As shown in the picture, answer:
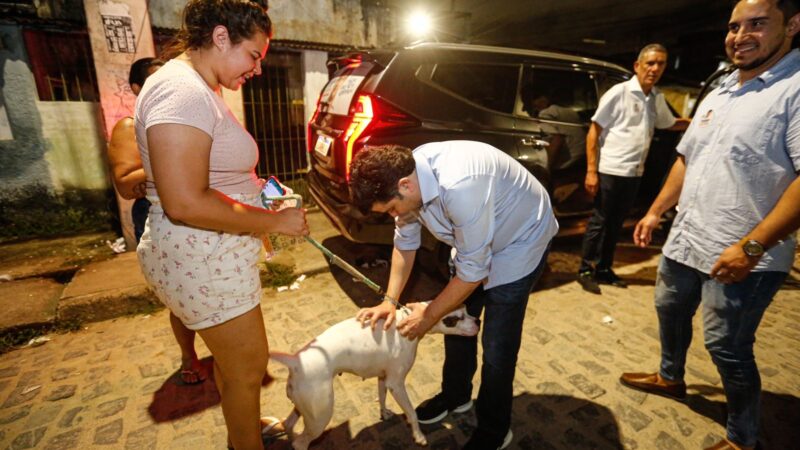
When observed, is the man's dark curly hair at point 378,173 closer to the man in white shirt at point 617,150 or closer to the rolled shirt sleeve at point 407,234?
the rolled shirt sleeve at point 407,234

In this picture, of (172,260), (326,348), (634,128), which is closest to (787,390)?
(634,128)

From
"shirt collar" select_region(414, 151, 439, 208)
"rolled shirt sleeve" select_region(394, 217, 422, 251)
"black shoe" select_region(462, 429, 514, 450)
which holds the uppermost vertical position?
"shirt collar" select_region(414, 151, 439, 208)

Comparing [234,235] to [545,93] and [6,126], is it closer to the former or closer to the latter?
[545,93]

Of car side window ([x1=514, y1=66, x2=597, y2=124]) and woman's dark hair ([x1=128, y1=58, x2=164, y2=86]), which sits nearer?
woman's dark hair ([x1=128, y1=58, x2=164, y2=86])

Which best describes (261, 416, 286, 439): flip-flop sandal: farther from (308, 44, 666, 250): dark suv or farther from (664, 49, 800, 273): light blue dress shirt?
(664, 49, 800, 273): light blue dress shirt

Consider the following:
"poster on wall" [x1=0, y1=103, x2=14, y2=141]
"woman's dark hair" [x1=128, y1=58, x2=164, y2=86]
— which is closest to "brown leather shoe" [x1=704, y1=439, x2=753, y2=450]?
"woman's dark hair" [x1=128, y1=58, x2=164, y2=86]

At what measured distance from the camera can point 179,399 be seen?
2564 millimetres

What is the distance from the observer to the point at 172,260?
147cm

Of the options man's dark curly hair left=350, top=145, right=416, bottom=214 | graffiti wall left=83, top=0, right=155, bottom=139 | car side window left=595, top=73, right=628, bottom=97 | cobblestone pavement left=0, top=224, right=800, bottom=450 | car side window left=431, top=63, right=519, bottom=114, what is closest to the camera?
man's dark curly hair left=350, top=145, right=416, bottom=214

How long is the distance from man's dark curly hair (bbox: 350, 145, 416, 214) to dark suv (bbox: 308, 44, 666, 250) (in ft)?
5.57

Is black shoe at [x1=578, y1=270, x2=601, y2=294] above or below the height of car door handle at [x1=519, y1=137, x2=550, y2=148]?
below

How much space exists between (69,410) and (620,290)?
5.07 metres

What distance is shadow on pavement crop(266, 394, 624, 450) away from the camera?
226 centimetres

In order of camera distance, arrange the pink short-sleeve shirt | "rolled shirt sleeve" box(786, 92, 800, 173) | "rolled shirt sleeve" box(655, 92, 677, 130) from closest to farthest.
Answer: the pink short-sleeve shirt < "rolled shirt sleeve" box(786, 92, 800, 173) < "rolled shirt sleeve" box(655, 92, 677, 130)
